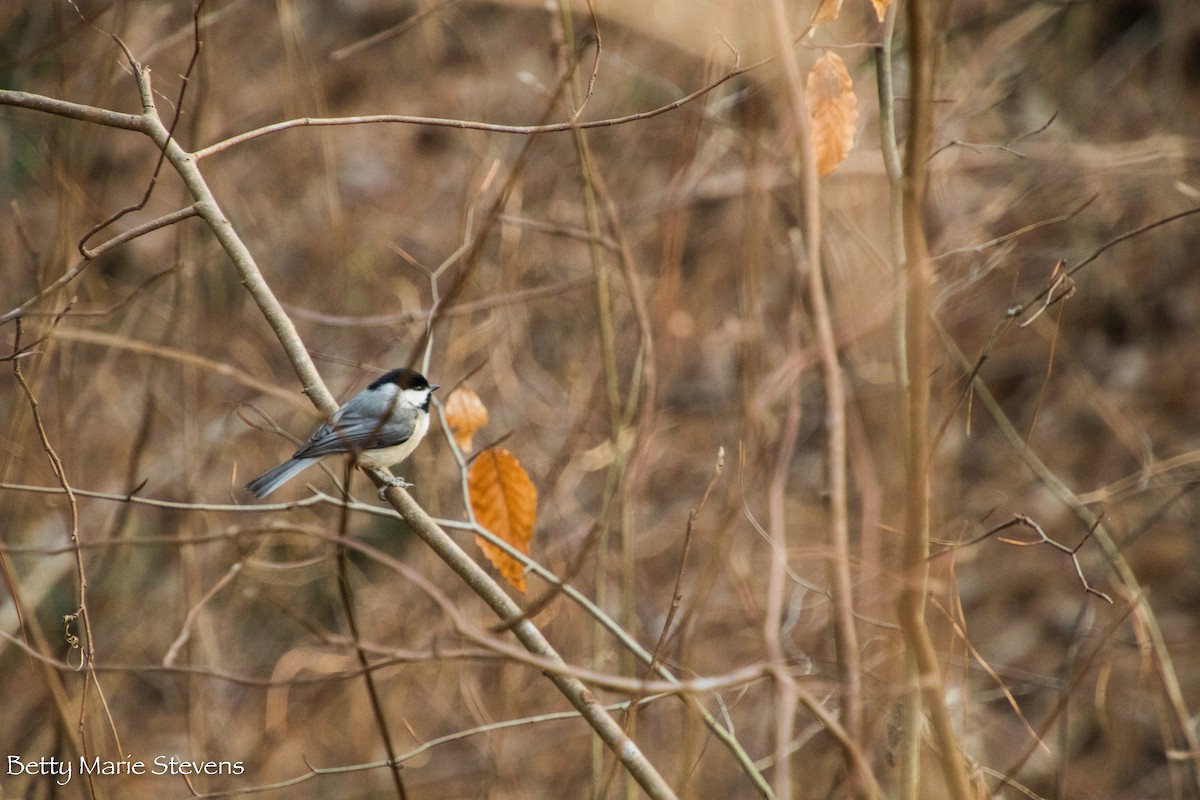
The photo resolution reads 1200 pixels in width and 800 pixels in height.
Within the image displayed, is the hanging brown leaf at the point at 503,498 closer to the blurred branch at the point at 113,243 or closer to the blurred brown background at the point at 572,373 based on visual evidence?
the blurred branch at the point at 113,243

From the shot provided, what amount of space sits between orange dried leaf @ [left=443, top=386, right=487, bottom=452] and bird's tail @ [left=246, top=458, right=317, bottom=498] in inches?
31.0

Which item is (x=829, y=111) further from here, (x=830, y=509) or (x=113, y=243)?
(x=113, y=243)

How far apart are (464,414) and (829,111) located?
1135 millimetres

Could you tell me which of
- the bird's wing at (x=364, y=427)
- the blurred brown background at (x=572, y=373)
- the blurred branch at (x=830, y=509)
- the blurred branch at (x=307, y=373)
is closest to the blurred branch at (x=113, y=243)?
the blurred branch at (x=307, y=373)

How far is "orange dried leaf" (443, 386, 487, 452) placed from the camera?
2330 millimetres

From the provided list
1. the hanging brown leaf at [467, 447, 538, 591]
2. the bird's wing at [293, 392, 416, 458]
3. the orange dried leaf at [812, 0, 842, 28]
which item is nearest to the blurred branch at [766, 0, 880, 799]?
the orange dried leaf at [812, 0, 842, 28]

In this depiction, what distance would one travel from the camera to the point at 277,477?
302cm

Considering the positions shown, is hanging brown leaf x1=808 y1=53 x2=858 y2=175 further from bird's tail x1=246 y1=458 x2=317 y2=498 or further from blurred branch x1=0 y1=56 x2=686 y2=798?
bird's tail x1=246 y1=458 x2=317 y2=498

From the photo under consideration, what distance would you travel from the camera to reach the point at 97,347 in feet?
19.3

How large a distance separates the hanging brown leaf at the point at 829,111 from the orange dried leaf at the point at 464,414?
1.02 metres

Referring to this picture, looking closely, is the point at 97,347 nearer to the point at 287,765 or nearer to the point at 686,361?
the point at 287,765

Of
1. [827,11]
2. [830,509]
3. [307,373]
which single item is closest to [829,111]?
[827,11]

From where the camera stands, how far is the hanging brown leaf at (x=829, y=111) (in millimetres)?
1910

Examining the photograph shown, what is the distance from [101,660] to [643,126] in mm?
4530
